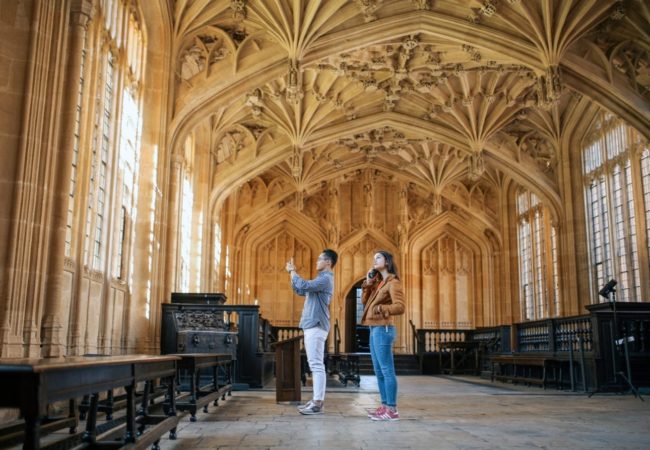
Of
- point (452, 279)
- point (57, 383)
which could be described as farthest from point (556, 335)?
point (452, 279)

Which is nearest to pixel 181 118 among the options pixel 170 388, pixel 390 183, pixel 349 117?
pixel 349 117

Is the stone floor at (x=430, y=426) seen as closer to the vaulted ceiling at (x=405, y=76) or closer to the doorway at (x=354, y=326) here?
the vaulted ceiling at (x=405, y=76)

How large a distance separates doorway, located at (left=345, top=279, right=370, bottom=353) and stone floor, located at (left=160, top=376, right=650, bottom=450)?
1721 cm

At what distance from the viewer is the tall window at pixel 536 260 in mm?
21266

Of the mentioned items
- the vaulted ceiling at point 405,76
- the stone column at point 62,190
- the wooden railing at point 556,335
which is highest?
the vaulted ceiling at point 405,76

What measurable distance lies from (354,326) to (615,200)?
38.5 feet

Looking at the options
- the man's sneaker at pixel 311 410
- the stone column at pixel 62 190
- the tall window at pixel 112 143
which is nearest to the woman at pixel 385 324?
the man's sneaker at pixel 311 410

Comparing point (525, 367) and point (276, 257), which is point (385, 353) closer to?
point (525, 367)

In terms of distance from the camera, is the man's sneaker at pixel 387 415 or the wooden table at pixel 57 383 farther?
the man's sneaker at pixel 387 415

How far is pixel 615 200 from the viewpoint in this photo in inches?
695

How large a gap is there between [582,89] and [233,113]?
9.16 m

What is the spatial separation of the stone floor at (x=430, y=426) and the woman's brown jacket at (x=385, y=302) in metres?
0.90

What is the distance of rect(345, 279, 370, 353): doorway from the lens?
84.0 feet

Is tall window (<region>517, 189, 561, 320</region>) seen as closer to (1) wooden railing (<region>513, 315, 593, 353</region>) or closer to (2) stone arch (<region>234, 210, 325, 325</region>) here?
(1) wooden railing (<region>513, 315, 593, 353</region>)
